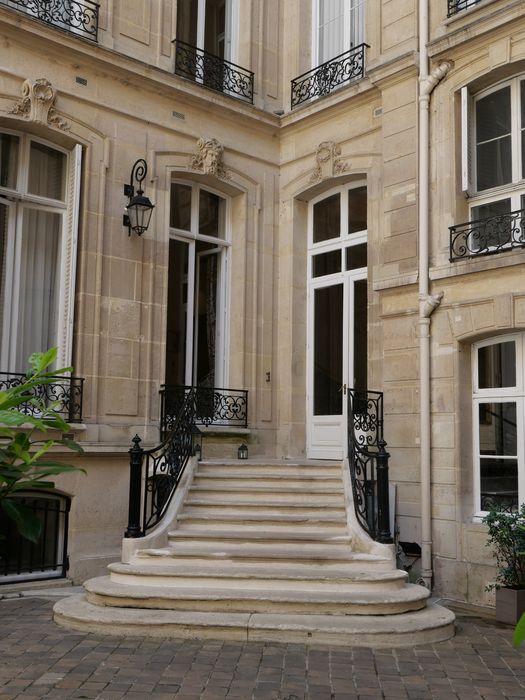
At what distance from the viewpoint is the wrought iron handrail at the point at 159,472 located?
682cm

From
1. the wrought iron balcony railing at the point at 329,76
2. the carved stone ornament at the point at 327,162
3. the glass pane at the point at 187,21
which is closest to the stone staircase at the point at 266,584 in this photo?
the carved stone ornament at the point at 327,162

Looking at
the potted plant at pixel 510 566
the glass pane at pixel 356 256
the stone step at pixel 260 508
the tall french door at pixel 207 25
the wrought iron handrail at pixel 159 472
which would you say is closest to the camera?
the potted plant at pixel 510 566

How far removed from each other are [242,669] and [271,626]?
2.20 feet

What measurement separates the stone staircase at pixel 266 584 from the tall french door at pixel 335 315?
6.17ft

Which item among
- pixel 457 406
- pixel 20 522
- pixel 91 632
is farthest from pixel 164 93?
pixel 20 522

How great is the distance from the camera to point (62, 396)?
25.6 ft

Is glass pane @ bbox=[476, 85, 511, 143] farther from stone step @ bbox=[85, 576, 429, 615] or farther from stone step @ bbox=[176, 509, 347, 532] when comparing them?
stone step @ bbox=[85, 576, 429, 615]

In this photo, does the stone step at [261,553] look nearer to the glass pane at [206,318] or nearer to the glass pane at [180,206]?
the glass pane at [206,318]

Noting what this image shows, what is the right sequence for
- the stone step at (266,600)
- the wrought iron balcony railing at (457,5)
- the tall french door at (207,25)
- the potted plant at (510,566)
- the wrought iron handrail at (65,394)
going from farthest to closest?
1. the tall french door at (207,25)
2. the wrought iron balcony railing at (457,5)
3. the wrought iron handrail at (65,394)
4. the potted plant at (510,566)
5. the stone step at (266,600)

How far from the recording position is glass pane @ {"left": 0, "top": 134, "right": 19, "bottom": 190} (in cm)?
801

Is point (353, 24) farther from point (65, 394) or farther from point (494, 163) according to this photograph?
point (65, 394)

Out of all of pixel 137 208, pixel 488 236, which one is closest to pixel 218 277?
pixel 137 208

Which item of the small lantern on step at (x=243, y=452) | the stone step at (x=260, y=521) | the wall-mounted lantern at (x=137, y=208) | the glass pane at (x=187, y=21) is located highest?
the glass pane at (x=187, y=21)

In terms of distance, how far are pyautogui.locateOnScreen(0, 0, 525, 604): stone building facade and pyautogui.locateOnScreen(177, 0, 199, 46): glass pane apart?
0.03m
